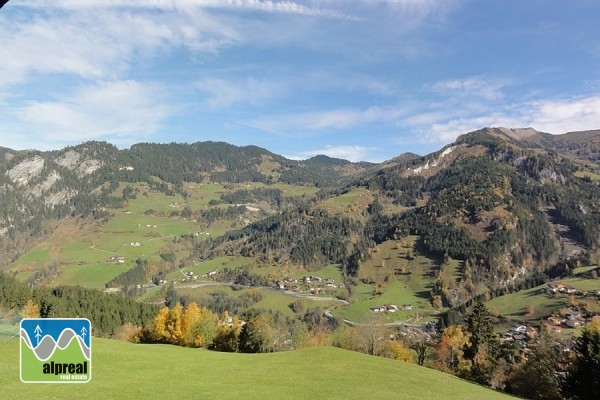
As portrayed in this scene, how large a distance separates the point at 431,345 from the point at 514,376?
43662mm

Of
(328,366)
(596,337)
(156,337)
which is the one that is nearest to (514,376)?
(596,337)

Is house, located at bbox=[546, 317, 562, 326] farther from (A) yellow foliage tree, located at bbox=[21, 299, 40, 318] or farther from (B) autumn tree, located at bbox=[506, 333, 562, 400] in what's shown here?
(A) yellow foliage tree, located at bbox=[21, 299, 40, 318]

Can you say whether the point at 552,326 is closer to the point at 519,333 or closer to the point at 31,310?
the point at 519,333

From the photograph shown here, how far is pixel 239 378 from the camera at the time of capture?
41.8 m

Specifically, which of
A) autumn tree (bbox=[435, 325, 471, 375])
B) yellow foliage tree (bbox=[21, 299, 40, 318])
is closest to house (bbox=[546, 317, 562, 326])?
autumn tree (bbox=[435, 325, 471, 375])

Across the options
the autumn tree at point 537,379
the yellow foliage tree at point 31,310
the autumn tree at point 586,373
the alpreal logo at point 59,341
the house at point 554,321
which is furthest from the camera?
the house at point 554,321

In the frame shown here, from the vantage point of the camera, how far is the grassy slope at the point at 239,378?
32.9 meters

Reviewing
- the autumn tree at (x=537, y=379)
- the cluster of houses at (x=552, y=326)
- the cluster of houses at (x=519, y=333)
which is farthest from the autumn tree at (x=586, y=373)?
the cluster of houses at (x=552, y=326)

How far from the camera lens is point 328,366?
1874 inches

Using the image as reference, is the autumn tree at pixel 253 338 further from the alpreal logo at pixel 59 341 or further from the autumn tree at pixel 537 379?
the alpreal logo at pixel 59 341

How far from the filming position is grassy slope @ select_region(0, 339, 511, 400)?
3288 cm

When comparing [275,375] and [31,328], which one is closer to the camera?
[31,328]

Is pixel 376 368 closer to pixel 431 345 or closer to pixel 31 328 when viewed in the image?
pixel 31 328

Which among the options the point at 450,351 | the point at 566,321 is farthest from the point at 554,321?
the point at 450,351
